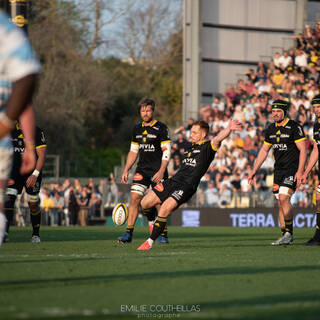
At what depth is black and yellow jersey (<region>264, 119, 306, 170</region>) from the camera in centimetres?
1366

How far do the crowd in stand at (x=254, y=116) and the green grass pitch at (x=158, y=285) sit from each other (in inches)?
620

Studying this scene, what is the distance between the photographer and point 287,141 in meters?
13.7

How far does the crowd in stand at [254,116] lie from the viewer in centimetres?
2700

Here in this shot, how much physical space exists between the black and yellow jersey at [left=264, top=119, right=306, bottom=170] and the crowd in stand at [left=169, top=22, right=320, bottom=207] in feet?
40.9

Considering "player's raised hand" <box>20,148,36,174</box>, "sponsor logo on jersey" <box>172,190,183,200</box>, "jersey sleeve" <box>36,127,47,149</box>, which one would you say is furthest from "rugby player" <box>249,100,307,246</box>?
"player's raised hand" <box>20,148,36,174</box>

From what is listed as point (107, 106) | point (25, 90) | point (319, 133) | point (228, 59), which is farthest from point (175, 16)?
point (25, 90)

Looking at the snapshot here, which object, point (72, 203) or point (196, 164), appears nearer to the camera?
point (196, 164)

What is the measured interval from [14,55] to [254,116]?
24446mm

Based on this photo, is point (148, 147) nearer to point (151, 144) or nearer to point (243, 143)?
point (151, 144)

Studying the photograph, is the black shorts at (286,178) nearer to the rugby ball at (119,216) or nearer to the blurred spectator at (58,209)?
the rugby ball at (119,216)

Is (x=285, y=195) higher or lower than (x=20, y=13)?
lower

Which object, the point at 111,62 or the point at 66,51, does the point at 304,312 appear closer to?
the point at 66,51

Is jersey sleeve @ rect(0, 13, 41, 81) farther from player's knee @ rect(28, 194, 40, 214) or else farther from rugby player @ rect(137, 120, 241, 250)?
player's knee @ rect(28, 194, 40, 214)

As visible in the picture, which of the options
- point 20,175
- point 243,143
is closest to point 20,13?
point 20,175
